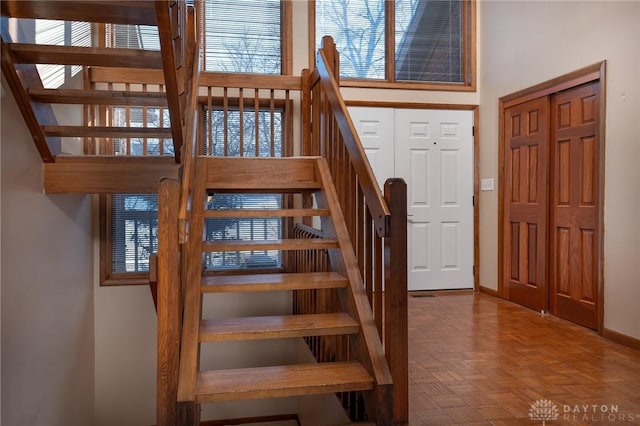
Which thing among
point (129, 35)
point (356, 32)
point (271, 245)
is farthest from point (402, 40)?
point (271, 245)

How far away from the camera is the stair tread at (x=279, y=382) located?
1866 millimetres

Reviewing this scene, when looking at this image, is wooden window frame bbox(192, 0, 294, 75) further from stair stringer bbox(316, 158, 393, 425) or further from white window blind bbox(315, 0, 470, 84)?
stair stringer bbox(316, 158, 393, 425)

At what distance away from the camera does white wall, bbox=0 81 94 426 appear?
2.34m

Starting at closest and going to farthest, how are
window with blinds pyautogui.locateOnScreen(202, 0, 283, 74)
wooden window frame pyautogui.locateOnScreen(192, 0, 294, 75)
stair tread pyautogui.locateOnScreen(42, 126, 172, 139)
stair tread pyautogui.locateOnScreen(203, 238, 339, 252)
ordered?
1. stair tread pyautogui.locateOnScreen(203, 238, 339, 252)
2. stair tread pyautogui.locateOnScreen(42, 126, 172, 139)
3. window with blinds pyautogui.locateOnScreen(202, 0, 283, 74)
4. wooden window frame pyautogui.locateOnScreen(192, 0, 294, 75)

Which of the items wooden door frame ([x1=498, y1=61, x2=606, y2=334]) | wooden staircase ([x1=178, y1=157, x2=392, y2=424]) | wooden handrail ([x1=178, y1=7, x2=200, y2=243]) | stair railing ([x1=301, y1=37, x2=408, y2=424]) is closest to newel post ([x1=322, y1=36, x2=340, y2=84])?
stair railing ([x1=301, y1=37, x2=408, y2=424])

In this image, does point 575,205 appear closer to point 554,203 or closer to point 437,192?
point 554,203

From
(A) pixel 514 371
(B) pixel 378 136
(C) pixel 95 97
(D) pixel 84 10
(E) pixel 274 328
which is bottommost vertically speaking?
(A) pixel 514 371

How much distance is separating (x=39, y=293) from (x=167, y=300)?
133cm

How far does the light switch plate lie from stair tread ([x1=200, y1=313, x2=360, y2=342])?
9.70 feet

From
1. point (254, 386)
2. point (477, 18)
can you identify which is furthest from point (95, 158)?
point (477, 18)

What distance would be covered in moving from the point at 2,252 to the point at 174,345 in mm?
1060

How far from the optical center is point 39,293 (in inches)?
107

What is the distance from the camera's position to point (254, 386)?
190 cm

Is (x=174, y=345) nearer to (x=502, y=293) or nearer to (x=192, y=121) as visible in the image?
(x=192, y=121)
